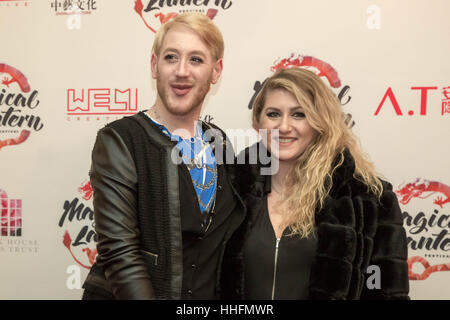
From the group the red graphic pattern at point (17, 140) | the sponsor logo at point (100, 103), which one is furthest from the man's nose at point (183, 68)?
the red graphic pattern at point (17, 140)

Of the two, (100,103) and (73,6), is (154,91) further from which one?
(73,6)

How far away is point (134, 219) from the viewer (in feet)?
4.75

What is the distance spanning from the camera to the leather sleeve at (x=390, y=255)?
1579 millimetres

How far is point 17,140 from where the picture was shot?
2600 millimetres

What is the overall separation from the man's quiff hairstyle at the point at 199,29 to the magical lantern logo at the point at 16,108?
131 cm

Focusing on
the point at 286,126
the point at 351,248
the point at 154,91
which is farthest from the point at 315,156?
the point at 154,91

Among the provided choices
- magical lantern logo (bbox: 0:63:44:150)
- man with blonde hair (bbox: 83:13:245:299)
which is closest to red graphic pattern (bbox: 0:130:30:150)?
magical lantern logo (bbox: 0:63:44:150)

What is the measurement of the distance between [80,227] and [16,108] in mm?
917

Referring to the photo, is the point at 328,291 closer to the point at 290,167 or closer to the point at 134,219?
the point at 290,167

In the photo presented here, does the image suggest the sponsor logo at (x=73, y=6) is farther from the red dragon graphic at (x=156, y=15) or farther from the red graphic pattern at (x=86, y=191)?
the red graphic pattern at (x=86, y=191)

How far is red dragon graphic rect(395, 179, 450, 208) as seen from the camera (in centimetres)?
230

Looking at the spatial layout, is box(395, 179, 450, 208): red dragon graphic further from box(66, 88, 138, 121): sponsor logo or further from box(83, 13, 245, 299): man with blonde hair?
box(66, 88, 138, 121): sponsor logo

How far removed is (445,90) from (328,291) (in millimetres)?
1500
